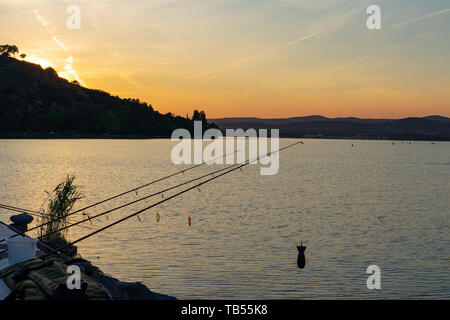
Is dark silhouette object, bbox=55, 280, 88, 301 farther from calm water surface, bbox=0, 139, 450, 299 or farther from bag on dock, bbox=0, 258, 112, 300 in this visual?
calm water surface, bbox=0, 139, 450, 299

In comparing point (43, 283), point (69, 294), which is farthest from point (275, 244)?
point (69, 294)

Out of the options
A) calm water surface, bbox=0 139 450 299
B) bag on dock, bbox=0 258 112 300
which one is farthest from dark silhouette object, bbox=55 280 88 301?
calm water surface, bbox=0 139 450 299

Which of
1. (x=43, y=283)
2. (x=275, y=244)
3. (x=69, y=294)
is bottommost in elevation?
(x=275, y=244)

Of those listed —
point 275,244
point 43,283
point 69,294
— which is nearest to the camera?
point 69,294

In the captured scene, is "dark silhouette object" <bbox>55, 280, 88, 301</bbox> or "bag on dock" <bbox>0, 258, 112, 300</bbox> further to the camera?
"bag on dock" <bbox>0, 258, 112, 300</bbox>

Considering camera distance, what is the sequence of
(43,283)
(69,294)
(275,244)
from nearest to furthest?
(69,294) → (43,283) → (275,244)

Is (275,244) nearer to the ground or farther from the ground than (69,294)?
nearer to the ground

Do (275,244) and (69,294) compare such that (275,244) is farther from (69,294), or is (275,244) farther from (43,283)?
(69,294)

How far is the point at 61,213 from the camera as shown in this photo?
77.6 ft

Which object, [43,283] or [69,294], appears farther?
[43,283]

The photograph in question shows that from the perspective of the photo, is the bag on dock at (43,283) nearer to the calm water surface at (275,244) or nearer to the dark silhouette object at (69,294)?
the dark silhouette object at (69,294)

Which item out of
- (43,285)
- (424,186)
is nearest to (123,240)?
(43,285)

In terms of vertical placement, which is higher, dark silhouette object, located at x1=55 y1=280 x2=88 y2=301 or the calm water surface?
dark silhouette object, located at x1=55 y1=280 x2=88 y2=301
